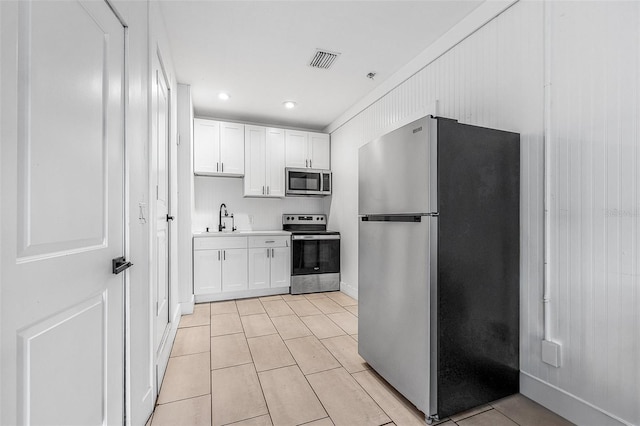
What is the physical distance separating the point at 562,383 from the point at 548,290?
0.50 metres

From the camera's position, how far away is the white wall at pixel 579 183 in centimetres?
139

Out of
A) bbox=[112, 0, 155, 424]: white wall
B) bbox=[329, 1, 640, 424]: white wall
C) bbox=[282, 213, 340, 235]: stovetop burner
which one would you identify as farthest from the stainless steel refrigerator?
bbox=[282, 213, 340, 235]: stovetop burner

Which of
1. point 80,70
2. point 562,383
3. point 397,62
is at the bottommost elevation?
point 562,383

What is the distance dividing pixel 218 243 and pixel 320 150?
84.5 inches

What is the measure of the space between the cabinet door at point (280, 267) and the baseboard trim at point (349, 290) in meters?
0.79

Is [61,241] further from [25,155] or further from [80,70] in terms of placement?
[80,70]

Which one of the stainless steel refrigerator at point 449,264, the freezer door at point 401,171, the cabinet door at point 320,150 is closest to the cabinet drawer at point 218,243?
the cabinet door at point 320,150

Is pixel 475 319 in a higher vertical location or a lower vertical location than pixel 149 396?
higher

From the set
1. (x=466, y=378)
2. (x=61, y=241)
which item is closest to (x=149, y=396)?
(x=61, y=241)

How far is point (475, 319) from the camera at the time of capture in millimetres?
1665

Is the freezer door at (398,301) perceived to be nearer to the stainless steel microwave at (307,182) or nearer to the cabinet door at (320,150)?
the stainless steel microwave at (307,182)

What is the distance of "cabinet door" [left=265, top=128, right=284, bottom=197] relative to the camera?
14.4ft

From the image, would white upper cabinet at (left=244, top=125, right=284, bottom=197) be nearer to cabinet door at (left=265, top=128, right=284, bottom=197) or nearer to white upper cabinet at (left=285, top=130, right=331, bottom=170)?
cabinet door at (left=265, top=128, right=284, bottom=197)

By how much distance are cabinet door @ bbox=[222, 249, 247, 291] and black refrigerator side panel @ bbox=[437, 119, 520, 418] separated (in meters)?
2.92
